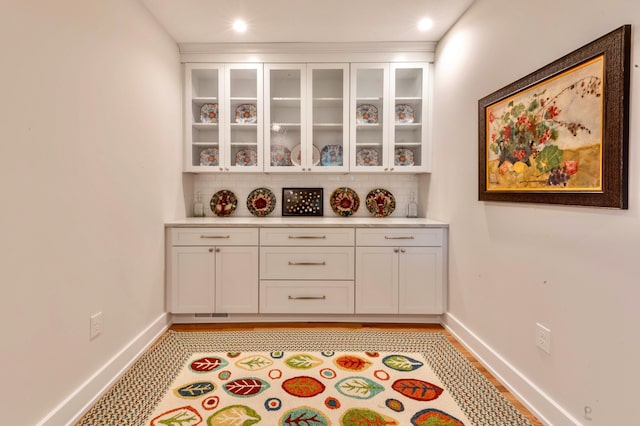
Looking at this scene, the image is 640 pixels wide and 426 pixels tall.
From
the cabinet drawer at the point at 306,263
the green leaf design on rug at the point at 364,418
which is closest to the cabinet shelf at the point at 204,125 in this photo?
the cabinet drawer at the point at 306,263

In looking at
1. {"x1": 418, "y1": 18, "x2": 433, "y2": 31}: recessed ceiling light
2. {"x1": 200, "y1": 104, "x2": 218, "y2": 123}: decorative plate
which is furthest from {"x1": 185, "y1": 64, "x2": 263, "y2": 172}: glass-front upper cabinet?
{"x1": 418, "y1": 18, "x2": 433, "y2": 31}: recessed ceiling light

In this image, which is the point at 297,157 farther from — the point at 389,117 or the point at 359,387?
the point at 359,387

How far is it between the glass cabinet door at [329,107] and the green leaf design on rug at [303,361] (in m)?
1.63

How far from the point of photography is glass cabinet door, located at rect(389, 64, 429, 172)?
300 centimetres

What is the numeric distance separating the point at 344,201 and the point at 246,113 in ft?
4.27

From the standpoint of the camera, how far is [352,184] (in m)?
3.41

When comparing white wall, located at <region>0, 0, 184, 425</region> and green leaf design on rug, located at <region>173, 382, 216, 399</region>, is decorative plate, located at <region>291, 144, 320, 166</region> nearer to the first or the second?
white wall, located at <region>0, 0, 184, 425</region>

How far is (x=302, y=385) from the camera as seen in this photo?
73.4 inches

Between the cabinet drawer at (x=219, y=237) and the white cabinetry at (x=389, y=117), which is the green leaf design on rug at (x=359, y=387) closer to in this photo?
the cabinet drawer at (x=219, y=237)

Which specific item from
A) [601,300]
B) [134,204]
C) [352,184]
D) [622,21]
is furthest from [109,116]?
[601,300]

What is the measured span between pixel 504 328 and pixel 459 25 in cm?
217

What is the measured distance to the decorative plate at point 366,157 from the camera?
3.09 meters

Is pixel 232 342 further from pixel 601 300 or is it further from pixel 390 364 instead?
pixel 601 300

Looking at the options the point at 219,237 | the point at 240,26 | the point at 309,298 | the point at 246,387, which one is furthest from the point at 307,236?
the point at 240,26
